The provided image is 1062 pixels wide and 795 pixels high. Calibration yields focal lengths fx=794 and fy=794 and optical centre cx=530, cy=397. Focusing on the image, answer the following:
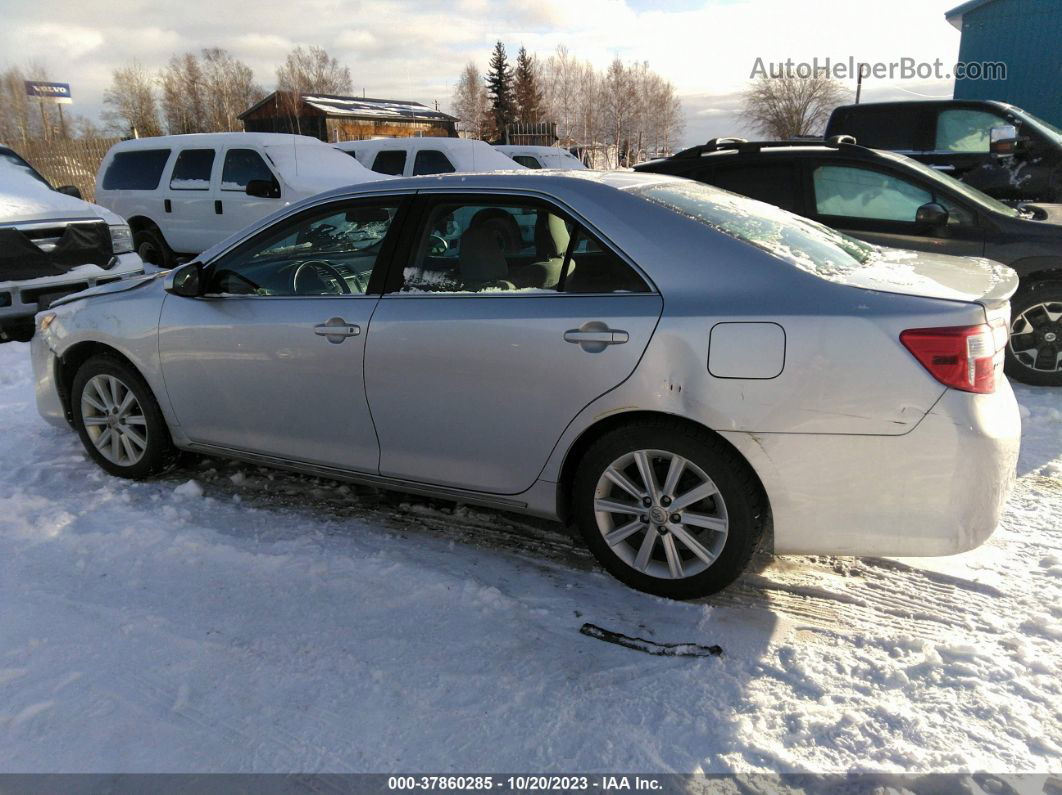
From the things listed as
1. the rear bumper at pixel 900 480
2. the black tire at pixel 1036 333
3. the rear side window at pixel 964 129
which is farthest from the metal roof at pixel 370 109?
the rear bumper at pixel 900 480

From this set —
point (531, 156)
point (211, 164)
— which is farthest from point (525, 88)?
point (211, 164)

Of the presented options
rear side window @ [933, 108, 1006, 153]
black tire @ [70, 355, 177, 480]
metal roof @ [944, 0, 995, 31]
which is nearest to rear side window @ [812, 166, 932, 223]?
black tire @ [70, 355, 177, 480]

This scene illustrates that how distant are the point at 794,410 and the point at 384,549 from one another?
1.90 m

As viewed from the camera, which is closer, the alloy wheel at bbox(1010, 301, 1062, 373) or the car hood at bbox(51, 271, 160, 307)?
the car hood at bbox(51, 271, 160, 307)

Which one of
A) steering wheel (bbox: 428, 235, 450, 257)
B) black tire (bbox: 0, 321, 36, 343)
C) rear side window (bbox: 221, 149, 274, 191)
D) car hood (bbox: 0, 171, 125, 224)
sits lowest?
black tire (bbox: 0, 321, 36, 343)

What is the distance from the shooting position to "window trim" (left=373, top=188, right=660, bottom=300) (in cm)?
316

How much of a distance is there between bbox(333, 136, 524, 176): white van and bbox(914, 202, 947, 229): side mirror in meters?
7.73

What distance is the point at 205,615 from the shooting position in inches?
121

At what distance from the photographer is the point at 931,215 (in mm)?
5723

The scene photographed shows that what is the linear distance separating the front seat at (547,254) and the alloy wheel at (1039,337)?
4.08m

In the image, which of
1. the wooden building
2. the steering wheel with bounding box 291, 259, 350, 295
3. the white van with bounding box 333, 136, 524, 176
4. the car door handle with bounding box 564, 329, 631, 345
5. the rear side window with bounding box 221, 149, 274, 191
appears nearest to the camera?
the car door handle with bounding box 564, 329, 631, 345

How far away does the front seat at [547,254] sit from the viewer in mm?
3230

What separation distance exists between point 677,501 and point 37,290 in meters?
6.89

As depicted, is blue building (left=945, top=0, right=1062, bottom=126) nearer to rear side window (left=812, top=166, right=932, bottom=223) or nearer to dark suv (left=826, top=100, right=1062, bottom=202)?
dark suv (left=826, top=100, right=1062, bottom=202)
